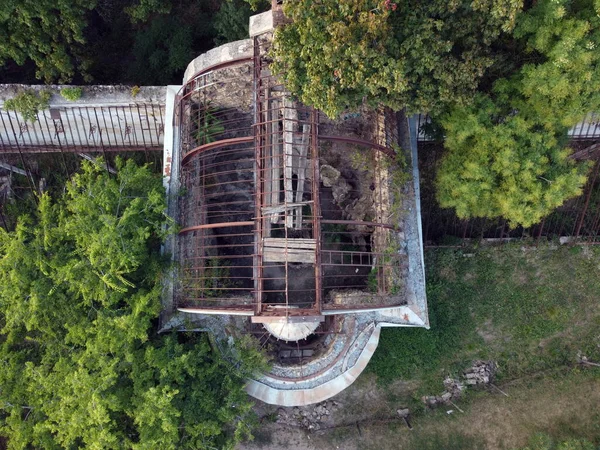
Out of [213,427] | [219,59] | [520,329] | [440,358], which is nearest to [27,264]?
[213,427]

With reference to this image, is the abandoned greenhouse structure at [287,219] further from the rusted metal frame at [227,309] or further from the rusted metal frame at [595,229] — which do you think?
the rusted metal frame at [595,229]

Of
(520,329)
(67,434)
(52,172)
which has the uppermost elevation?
(52,172)

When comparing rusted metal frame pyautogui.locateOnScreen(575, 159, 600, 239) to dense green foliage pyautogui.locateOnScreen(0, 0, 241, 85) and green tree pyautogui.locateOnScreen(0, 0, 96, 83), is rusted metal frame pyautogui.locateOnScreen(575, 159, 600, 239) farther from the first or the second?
green tree pyautogui.locateOnScreen(0, 0, 96, 83)

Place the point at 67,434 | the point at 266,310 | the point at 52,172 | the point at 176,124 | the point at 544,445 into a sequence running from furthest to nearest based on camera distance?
the point at 52,172
the point at 544,445
the point at 176,124
the point at 67,434
the point at 266,310

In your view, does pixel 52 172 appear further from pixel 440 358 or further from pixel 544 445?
pixel 544 445

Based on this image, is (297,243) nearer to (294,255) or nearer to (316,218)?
(294,255)

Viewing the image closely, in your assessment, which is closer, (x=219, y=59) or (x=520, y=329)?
(x=219, y=59)

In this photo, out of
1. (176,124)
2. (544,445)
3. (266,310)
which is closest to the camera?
(266,310)

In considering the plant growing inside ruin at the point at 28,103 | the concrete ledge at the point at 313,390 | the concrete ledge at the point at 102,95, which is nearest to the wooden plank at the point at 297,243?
the concrete ledge at the point at 313,390
